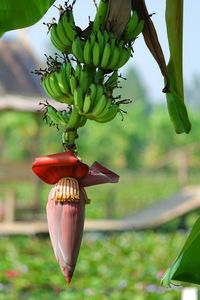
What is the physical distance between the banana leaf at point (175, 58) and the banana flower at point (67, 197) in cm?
21

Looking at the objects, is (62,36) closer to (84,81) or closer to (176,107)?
(84,81)

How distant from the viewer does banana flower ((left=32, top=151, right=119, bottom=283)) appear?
2.13 feet

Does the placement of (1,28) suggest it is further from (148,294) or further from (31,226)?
(31,226)

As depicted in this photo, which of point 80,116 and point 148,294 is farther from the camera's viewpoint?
point 148,294

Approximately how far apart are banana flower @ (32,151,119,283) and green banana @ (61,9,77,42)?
150 mm

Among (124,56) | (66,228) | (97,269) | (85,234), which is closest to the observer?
(66,228)

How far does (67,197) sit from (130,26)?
21 centimetres

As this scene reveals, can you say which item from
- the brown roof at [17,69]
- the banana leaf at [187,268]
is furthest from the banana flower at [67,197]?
the brown roof at [17,69]

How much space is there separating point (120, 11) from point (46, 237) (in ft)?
20.7

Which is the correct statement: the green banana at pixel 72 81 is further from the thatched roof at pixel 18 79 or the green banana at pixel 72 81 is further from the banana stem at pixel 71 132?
the thatched roof at pixel 18 79

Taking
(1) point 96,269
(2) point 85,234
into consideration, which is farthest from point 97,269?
(2) point 85,234

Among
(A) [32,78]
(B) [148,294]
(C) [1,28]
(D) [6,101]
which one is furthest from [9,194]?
(C) [1,28]

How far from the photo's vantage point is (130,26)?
0.73 metres

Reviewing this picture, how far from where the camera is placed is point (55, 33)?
77cm
